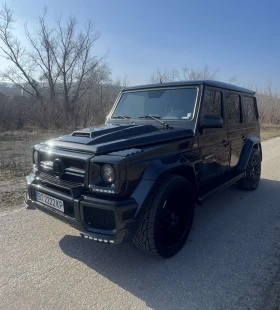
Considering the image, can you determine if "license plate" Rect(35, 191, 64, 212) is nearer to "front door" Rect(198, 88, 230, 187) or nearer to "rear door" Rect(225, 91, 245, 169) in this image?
"front door" Rect(198, 88, 230, 187)

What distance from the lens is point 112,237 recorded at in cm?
255

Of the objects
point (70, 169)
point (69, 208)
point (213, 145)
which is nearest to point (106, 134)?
point (70, 169)

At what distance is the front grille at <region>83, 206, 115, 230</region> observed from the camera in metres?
2.58

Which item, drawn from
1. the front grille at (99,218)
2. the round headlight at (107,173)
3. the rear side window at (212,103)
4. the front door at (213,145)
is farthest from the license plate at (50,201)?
the rear side window at (212,103)

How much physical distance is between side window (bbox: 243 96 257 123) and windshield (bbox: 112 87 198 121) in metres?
1.99

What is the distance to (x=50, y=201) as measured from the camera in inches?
118

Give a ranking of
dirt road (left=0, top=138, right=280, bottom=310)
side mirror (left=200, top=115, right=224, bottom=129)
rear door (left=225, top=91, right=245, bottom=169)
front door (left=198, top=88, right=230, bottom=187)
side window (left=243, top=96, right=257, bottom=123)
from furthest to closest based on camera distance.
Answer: side window (left=243, top=96, right=257, bottom=123) < rear door (left=225, top=91, right=245, bottom=169) < front door (left=198, top=88, right=230, bottom=187) < side mirror (left=200, top=115, right=224, bottom=129) < dirt road (left=0, top=138, right=280, bottom=310)

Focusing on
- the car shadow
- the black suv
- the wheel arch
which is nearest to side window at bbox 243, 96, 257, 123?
the black suv

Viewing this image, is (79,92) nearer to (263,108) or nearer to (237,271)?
(263,108)

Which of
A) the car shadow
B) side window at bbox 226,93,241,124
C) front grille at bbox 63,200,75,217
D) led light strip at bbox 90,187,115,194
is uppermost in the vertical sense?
side window at bbox 226,93,241,124

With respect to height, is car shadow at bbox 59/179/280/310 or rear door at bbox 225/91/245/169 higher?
rear door at bbox 225/91/245/169

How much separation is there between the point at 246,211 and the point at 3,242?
3.73 m

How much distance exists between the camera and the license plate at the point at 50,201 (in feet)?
9.42

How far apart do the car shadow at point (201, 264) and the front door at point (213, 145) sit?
76 centimetres
